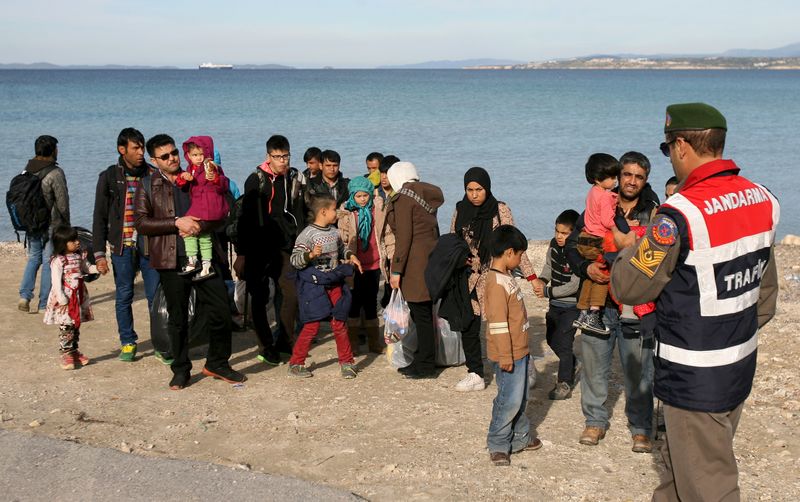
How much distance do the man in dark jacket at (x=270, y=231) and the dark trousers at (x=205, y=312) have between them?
673 mm

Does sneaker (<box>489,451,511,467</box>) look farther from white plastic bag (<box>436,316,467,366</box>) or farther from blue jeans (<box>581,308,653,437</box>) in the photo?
white plastic bag (<box>436,316,467,366</box>)

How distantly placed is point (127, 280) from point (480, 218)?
3237 mm

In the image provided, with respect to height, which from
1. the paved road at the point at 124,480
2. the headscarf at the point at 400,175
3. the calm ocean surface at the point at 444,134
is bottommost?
the calm ocean surface at the point at 444,134

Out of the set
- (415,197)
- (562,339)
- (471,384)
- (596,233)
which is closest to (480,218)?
(415,197)

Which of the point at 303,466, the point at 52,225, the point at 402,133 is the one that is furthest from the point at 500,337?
the point at 402,133

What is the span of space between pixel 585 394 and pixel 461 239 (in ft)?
5.66

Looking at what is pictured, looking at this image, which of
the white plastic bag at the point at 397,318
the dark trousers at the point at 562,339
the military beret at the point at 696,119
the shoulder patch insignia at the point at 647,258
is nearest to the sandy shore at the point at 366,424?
the dark trousers at the point at 562,339

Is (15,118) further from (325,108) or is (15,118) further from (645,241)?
(645,241)

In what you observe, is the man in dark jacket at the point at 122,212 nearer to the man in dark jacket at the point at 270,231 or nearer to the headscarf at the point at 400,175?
the man in dark jacket at the point at 270,231

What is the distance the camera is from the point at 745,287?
3760mm

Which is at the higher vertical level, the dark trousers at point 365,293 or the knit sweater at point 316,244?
the knit sweater at point 316,244

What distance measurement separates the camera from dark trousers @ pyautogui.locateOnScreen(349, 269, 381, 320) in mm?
8383

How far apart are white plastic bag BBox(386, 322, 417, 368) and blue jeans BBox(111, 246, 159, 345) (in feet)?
7.40

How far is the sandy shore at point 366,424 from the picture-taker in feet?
17.9
